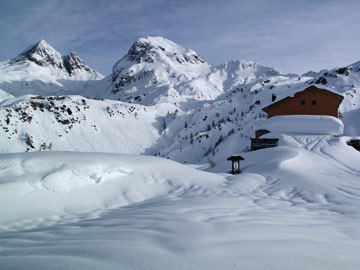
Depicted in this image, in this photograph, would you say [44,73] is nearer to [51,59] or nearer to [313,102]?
[51,59]

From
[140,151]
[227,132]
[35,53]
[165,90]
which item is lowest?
[140,151]

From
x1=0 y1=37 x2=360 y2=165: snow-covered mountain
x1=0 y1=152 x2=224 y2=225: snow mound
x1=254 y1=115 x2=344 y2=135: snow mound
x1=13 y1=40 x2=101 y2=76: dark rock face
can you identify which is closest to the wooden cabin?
x1=254 y1=115 x2=344 y2=135: snow mound

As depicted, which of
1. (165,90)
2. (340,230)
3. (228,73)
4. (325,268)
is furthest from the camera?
(228,73)

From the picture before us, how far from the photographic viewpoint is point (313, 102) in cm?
2170

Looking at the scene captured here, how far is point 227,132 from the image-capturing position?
30234mm

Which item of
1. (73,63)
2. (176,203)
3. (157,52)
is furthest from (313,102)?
(73,63)

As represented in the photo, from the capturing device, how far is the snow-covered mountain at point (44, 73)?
7731 cm

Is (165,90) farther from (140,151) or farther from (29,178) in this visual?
(29,178)

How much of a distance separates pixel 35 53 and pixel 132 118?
9292 cm

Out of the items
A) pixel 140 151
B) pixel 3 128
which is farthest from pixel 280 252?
pixel 140 151

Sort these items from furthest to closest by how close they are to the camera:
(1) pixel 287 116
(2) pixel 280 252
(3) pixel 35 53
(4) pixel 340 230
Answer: (3) pixel 35 53, (1) pixel 287 116, (4) pixel 340 230, (2) pixel 280 252

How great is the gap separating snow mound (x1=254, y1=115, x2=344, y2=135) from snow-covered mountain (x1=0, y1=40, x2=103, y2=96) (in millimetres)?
78659

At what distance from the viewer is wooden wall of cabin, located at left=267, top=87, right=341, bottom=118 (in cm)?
2153

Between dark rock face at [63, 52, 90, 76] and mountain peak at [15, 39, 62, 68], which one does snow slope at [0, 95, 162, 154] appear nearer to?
mountain peak at [15, 39, 62, 68]
